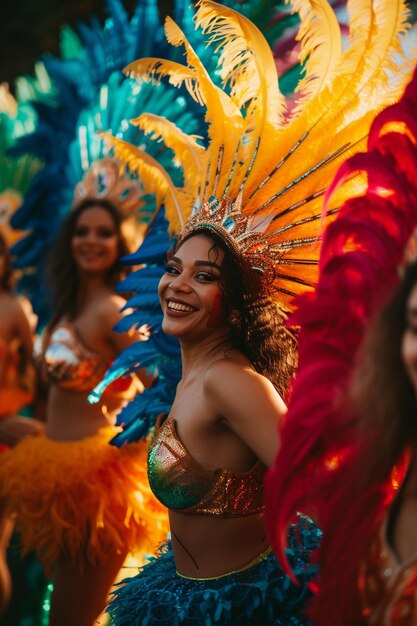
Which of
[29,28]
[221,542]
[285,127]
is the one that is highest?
[29,28]

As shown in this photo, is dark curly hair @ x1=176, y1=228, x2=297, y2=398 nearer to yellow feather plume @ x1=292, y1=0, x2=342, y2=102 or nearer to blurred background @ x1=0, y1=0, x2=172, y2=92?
yellow feather plume @ x1=292, y1=0, x2=342, y2=102

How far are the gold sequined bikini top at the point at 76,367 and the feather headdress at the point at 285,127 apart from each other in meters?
1.23

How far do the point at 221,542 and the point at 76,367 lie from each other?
165 cm

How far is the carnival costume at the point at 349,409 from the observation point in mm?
1619

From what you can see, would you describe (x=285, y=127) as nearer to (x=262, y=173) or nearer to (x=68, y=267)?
(x=262, y=173)

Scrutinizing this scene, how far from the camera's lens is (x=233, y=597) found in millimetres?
2217

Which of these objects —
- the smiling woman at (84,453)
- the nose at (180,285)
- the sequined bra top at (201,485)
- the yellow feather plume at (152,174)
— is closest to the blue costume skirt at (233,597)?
the sequined bra top at (201,485)

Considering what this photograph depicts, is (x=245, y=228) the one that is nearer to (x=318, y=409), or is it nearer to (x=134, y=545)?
(x=318, y=409)

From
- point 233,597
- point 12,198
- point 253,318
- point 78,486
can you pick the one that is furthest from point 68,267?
point 233,597

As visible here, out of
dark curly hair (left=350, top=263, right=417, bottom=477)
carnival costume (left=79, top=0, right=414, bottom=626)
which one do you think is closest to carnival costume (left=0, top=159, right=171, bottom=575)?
carnival costume (left=79, top=0, right=414, bottom=626)

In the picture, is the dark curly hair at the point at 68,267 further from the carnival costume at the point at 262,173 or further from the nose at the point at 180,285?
the nose at the point at 180,285

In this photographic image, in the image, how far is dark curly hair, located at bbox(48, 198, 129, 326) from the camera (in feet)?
→ 13.3

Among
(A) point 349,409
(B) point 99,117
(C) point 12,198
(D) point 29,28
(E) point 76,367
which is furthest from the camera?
(D) point 29,28

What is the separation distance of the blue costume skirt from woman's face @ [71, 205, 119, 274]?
6.31 ft
